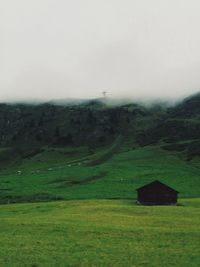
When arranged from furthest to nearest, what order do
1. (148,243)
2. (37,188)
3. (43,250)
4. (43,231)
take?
(37,188)
(43,231)
(148,243)
(43,250)

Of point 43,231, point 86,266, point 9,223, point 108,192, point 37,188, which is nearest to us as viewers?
point 86,266

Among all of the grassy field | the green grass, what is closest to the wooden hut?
the green grass

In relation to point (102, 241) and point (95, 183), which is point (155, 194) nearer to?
point (95, 183)

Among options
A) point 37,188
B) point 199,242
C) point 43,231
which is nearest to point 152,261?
point 199,242

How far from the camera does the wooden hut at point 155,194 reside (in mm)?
109188

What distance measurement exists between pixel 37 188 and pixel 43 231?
100318 mm

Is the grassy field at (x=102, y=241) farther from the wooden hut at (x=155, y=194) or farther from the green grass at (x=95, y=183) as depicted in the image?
the green grass at (x=95, y=183)

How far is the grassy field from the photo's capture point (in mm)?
39156

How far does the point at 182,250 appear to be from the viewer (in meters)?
43.0

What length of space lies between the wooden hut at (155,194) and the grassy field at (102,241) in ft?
135

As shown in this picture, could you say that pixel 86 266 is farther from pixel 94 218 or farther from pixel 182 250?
pixel 94 218

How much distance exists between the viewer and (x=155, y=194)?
111 m

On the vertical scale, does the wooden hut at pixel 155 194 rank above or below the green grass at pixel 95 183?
above

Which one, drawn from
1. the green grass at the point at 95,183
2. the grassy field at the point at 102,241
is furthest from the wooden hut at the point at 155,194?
the grassy field at the point at 102,241
